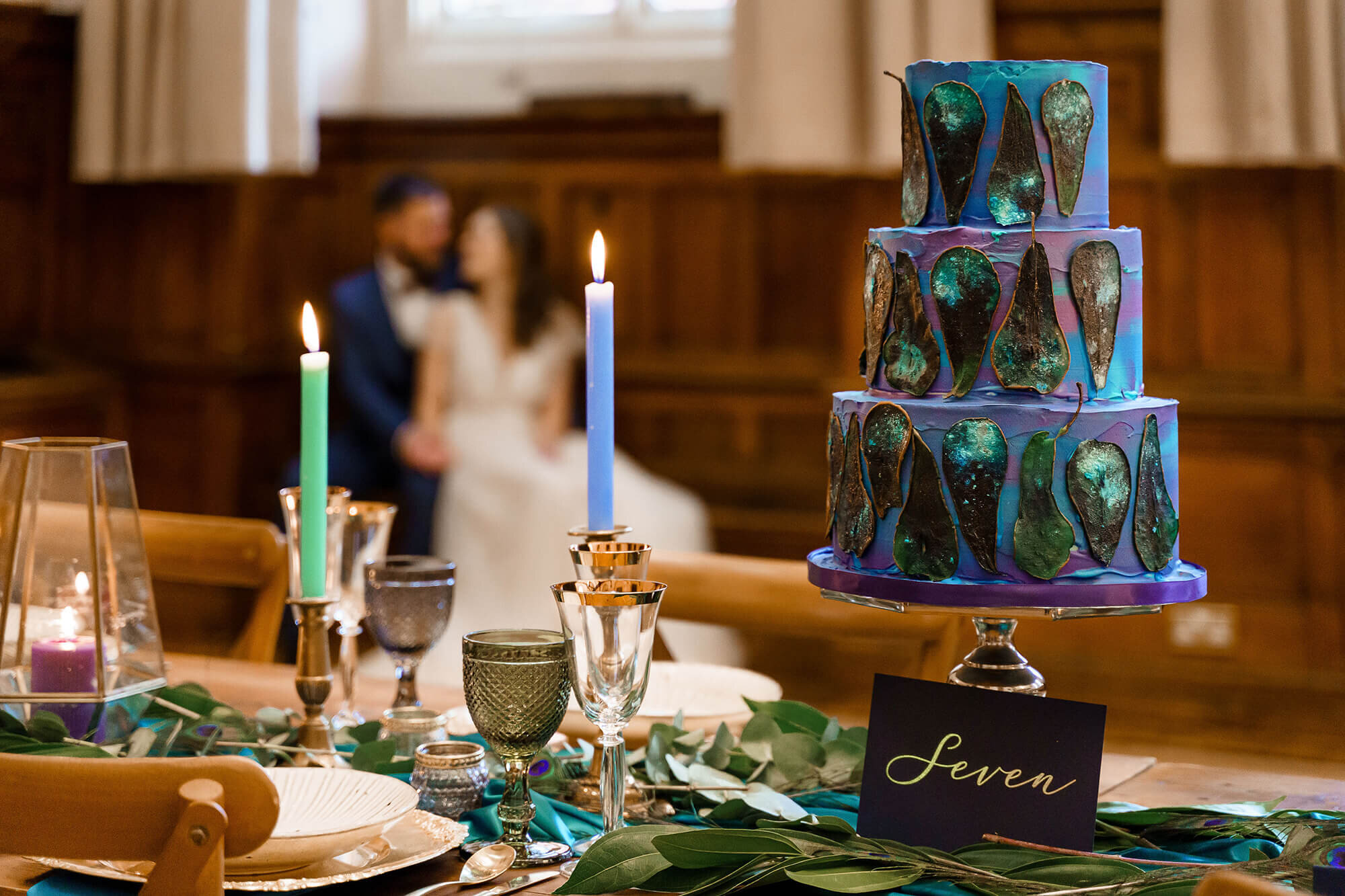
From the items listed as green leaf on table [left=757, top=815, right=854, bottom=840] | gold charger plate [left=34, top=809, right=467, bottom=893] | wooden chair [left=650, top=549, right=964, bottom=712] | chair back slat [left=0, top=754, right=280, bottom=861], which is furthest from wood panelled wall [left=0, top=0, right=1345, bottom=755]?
chair back slat [left=0, top=754, right=280, bottom=861]

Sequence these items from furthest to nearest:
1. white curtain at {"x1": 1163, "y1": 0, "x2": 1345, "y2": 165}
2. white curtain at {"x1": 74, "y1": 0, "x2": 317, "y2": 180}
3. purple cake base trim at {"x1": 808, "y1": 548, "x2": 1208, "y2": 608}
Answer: white curtain at {"x1": 74, "y1": 0, "x2": 317, "y2": 180} → white curtain at {"x1": 1163, "y1": 0, "x2": 1345, "y2": 165} → purple cake base trim at {"x1": 808, "y1": 548, "x2": 1208, "y2": 608}

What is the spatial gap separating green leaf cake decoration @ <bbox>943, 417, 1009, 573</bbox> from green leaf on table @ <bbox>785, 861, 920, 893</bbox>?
24 cm

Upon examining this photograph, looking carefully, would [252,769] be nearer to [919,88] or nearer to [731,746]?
[731,746]

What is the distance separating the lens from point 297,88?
3.98 meters

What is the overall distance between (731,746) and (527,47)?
3484mm

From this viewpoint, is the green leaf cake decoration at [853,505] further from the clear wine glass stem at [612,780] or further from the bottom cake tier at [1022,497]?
the clear wine glass stem at [612,780]

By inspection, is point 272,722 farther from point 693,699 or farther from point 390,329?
point 390,329

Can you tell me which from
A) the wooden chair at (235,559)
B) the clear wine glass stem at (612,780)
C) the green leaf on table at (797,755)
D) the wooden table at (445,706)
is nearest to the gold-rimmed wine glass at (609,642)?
the clear wine glass stem at (612,780)

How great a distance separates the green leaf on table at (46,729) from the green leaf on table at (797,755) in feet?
1.87

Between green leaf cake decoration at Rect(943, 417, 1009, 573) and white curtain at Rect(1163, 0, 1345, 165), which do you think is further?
white curtain at Rect(1163, 0, 1345, 165)

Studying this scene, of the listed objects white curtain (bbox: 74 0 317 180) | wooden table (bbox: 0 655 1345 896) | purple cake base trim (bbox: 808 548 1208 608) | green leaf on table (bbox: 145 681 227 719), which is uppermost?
white curtain (bbox: 74 0 317 180)

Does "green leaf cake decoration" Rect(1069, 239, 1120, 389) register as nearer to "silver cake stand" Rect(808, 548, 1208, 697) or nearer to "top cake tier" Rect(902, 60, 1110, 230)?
"top cake tier" Rect(902, 60, 1110, 230)

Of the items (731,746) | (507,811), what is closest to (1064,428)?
(731,746)

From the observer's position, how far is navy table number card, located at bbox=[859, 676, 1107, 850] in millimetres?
938
